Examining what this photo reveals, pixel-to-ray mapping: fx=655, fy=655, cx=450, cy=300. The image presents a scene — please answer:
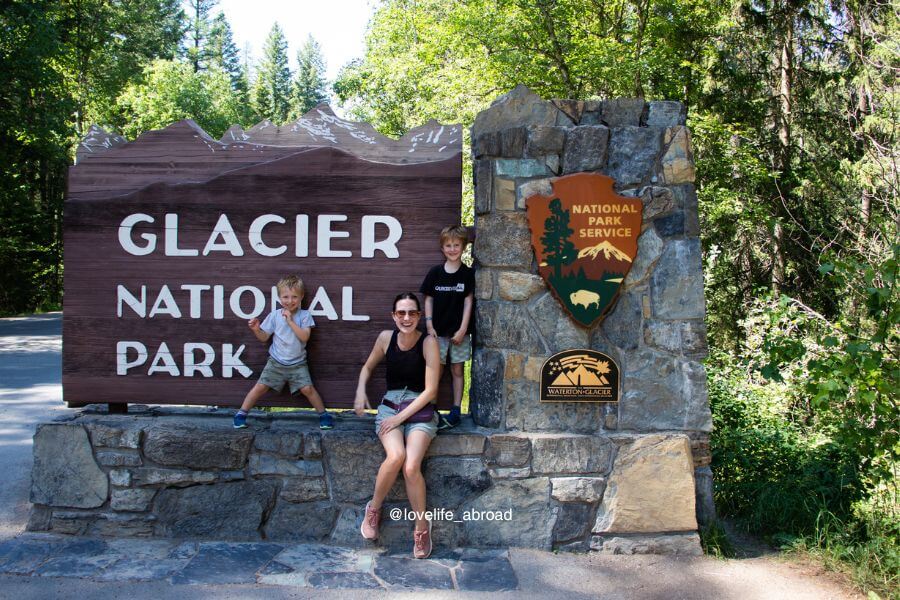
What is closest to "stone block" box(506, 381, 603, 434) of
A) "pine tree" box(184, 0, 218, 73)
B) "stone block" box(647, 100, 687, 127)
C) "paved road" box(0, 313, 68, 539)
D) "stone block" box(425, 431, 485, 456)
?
"stone block" box(425, 431, 485, 456)

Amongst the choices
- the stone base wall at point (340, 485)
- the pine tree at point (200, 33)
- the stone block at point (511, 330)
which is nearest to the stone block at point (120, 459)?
the stone base wall at point (340, 485)

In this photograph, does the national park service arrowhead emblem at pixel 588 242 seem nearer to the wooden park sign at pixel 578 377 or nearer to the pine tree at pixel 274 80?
the wooden park sign at pixel 578 377

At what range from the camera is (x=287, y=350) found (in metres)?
3.76

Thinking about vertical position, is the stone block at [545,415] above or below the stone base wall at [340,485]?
above

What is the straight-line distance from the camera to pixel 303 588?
10.1 ft

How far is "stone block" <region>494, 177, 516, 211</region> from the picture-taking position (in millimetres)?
3613

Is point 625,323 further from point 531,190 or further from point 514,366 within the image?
point 531,190

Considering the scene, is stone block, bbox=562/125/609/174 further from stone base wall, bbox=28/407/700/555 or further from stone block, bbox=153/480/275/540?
stone block, bbox=153/480/275/540

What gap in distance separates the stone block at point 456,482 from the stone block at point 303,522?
0.56m

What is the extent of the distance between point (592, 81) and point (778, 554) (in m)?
11.3

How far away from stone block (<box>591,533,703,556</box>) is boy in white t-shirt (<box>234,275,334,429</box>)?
1645mm

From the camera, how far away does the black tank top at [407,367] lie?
3.52 metres

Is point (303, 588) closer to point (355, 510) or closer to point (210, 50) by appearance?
point (355, 510)

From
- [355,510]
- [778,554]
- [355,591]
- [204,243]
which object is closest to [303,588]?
[355,591]
